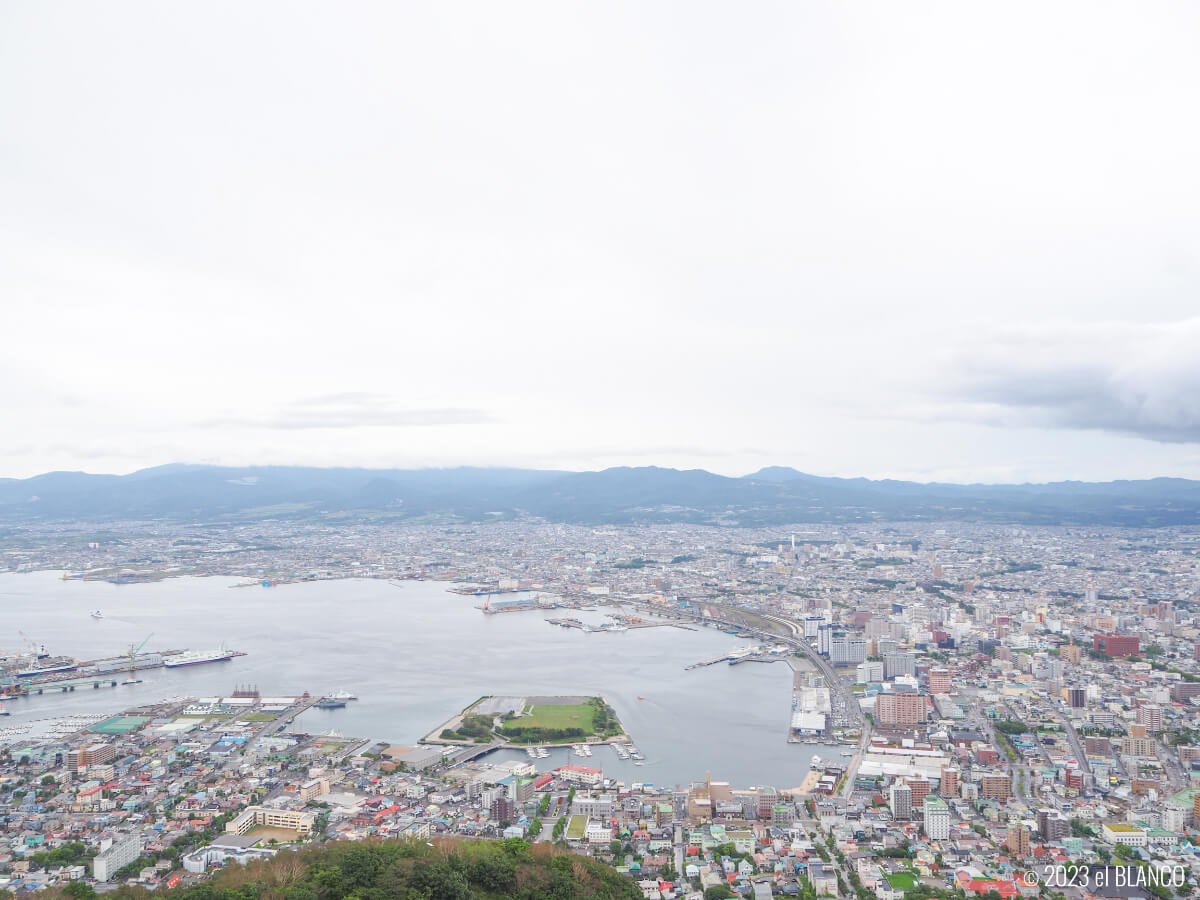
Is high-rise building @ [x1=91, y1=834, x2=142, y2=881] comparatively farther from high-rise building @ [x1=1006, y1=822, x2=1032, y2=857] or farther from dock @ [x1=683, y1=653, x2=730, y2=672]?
dock @ [x1=683, y1=653, x2=730, y2=672]

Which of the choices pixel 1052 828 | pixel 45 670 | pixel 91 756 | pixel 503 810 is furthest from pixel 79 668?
pixel 1052 828

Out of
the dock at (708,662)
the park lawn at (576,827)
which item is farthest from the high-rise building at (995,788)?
the dock at (708,662)

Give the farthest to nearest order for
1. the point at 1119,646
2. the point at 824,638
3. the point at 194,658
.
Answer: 1. the point at 824,638
2. the point at 194,658
3. the point at 1119,646

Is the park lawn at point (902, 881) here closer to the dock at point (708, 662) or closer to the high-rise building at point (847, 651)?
the dock at point (708, 662)

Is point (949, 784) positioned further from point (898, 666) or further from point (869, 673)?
point (898, 666)

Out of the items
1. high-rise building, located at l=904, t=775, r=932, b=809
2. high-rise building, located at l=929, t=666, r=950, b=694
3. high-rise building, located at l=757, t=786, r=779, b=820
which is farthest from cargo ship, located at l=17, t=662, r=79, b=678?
high-rise building, located at l=929, t=666, r=950, b=694
